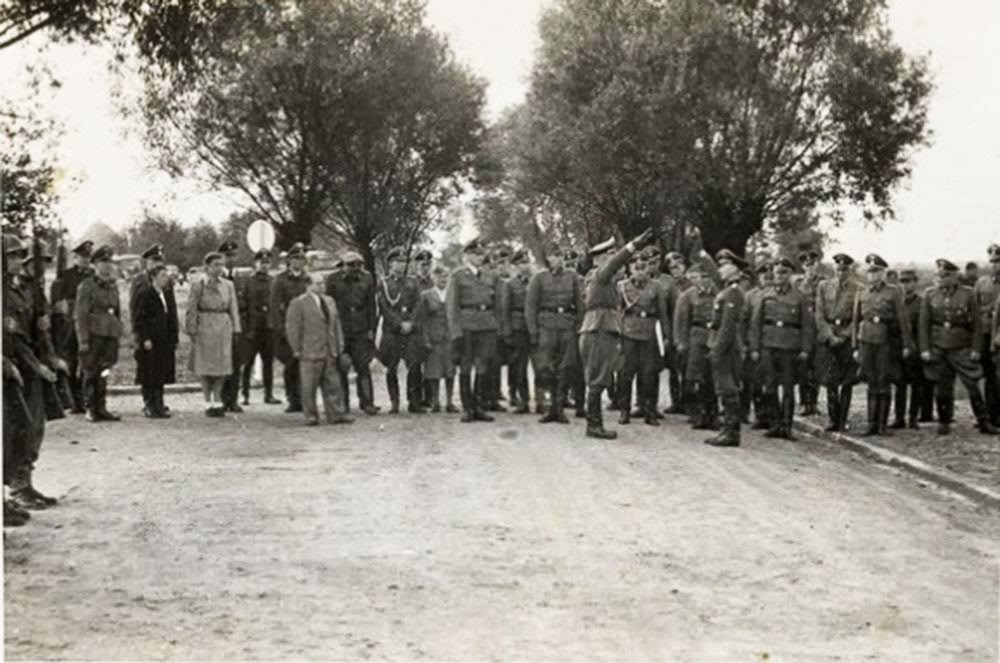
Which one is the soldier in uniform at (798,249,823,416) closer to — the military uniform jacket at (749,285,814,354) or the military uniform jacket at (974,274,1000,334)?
the military uniform jacket at (749,285,814,354)

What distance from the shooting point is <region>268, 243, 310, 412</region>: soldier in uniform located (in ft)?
48.3

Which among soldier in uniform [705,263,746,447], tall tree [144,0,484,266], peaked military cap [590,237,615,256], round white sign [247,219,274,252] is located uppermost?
tall tree [144,0,484,266]

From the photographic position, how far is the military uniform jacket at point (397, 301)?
14.7 meters

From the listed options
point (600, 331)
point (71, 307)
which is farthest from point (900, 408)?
point (71, 307)

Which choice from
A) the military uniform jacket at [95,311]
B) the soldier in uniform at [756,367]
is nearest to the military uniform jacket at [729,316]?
the soldier in uniform at [756,367]

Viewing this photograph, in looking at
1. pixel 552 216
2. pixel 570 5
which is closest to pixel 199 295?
pixel 570 5

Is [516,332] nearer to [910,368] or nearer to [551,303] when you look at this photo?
[551,303]

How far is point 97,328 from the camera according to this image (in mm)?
13547

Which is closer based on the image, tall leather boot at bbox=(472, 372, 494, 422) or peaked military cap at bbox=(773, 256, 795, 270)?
peaked military cap at bbox=(773, 256, 795, 270)

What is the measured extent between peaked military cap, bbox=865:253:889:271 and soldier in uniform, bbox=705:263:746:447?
1681 millimetres

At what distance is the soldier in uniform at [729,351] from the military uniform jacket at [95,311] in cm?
634

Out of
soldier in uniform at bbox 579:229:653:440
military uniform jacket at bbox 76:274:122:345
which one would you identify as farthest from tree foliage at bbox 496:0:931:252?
military uniform jacket at bbox 76:274:122:345

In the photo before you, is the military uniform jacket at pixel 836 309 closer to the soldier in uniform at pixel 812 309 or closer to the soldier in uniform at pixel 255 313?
the soldier in uniform at pixel 812 309

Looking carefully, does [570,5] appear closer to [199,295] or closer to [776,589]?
[199,295]
